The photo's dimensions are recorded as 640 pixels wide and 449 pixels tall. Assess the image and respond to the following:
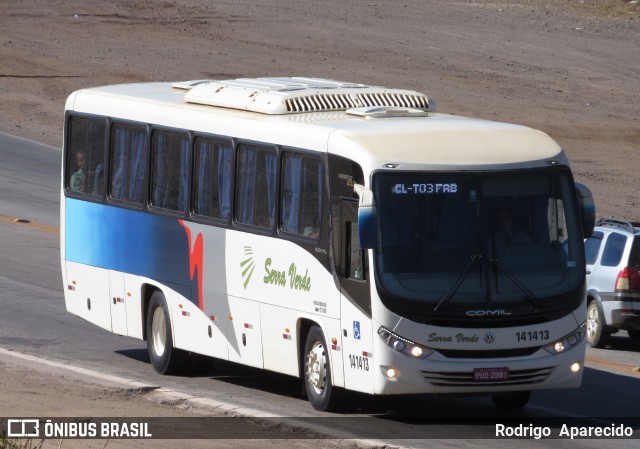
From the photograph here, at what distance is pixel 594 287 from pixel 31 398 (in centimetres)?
947

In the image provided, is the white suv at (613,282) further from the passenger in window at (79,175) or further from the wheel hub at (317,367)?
the passenger in window at (79,175)

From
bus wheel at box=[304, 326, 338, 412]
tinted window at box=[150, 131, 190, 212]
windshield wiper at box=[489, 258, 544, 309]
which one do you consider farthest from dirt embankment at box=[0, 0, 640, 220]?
windshield wiper at box=[489, 258, 544, 309]

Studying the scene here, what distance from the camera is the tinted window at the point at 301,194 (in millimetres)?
15234

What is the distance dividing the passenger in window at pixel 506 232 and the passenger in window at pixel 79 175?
6.71 m

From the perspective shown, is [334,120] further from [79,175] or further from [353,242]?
[79,175]

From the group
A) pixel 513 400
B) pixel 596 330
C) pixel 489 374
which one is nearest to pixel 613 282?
pixel 596 330

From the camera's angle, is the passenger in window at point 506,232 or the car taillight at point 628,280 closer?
the passenger in window at point 506,232

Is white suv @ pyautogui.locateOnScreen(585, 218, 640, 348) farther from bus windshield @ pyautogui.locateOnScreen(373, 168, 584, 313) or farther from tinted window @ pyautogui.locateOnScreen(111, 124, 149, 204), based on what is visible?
tinted window @ pyautogui.locateOnScreen(111, 124, 149, 204)

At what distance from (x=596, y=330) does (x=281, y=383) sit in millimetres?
6007

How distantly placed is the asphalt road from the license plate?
1.70 ft

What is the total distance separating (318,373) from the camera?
49.8 feet

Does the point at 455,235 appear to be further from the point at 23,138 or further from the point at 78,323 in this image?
the point at 23,138

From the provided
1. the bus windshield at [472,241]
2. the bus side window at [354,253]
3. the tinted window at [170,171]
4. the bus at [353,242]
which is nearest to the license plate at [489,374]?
the bus at [353,242]

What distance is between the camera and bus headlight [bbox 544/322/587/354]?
1445 cm
